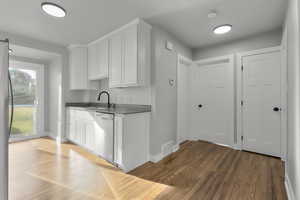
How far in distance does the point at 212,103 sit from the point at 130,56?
7.91 ft

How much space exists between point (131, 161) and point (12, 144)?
127 inches

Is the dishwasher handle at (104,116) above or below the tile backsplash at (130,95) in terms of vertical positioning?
below

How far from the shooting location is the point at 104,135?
246 cm

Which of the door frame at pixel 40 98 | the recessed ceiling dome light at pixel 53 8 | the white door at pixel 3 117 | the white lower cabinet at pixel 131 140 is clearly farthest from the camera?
the door frame at pixel 40 98

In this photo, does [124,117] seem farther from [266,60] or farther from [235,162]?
[266,60]

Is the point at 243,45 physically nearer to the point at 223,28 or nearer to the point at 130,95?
the point at 223,28

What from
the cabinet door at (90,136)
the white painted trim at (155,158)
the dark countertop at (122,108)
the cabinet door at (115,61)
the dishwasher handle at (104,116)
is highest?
the cabinet door at (115,61)

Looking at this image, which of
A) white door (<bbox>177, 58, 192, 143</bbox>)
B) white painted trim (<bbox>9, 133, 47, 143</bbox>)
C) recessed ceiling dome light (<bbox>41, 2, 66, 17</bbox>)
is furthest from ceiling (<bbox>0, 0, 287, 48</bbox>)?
white painted trim (<bbox>9, 133, 47, 143</bbox>)

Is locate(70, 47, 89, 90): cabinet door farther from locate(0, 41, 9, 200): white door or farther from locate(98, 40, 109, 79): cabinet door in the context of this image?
locate(0, 41, 9, 200): white door

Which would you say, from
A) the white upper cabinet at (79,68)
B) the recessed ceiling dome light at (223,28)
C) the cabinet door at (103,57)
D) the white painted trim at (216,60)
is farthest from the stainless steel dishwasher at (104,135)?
the white painted trim at (216,60)

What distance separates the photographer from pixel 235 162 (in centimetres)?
249

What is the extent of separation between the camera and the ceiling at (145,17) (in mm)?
2006

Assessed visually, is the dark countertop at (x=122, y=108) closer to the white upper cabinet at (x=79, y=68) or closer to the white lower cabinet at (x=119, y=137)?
the white lower cabinet at (x=119, y=137)

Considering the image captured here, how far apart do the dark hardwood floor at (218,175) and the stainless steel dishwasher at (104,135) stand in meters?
0.55
